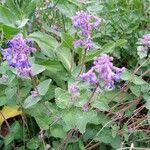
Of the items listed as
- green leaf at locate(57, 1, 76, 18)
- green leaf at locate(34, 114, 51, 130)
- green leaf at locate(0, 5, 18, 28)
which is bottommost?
green leaf at locate(34, 114, 51, 130)

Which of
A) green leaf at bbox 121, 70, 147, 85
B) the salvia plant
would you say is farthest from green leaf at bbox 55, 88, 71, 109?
green leaf at bbox 121, 70, 147, 85

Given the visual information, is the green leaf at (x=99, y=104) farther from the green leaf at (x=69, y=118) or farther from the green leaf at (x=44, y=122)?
the green leaf at (x=44, y=122)

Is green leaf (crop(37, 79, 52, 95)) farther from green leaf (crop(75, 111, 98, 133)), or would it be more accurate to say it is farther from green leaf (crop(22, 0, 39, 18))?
green leaf (crop(22, 0, 39, 18))

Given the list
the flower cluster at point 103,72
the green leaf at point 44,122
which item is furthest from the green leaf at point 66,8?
the flower cluster at point 103,72

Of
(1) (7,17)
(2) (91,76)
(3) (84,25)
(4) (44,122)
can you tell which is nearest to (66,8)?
(1) (7,17)

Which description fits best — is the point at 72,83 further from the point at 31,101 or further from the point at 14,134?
the point at 14,134

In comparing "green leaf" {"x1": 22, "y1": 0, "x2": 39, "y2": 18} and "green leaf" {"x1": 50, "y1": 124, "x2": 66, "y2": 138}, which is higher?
"green leaf" {"x1": 22, "y1": 0, "x2": 39, "y2": 18}

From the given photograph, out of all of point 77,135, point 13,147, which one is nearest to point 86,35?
point 77,135

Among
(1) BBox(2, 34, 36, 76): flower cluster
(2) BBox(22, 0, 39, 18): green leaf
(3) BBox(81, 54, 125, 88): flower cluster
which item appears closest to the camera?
(3) BBox(81, 54, 125, 88): flower cluster
